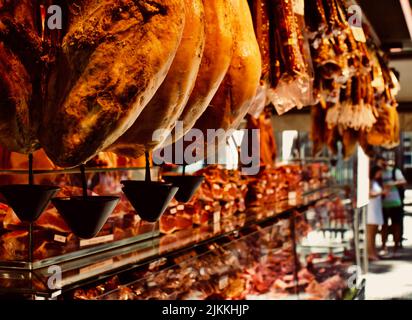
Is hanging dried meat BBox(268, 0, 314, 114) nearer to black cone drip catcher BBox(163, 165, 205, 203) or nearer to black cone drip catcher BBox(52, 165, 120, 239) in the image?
black cone drip catcher BBox(163, 165, 205, 203)

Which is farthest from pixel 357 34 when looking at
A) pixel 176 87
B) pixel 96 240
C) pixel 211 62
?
pixel 176 87

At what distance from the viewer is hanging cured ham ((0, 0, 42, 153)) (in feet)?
1.96

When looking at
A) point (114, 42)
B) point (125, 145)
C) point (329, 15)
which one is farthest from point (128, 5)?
point (329, 15)

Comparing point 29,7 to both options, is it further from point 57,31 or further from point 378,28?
point 378,28

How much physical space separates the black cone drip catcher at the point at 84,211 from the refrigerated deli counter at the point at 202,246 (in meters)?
0.32

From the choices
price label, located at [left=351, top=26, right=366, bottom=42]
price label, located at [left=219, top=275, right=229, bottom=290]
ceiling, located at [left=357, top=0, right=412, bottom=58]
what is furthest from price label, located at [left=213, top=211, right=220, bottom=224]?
ceiling, located at [left=357, top=0, right=412, bottom=58]

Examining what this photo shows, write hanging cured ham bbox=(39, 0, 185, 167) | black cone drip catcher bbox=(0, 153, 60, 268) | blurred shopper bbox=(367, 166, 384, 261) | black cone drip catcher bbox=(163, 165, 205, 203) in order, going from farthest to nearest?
blurred shopper bbox=(367, 166, 384, 261)
black cone drip catcher bbox=(163, 165, 205, 203)
black cone drip catcher bbox=(0, 153, 60, 268)
hanging cured ham bbox=(39, 0, 185, 167)

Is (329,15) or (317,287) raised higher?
(329,15)

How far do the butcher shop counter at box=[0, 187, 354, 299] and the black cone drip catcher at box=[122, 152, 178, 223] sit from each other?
1.01ft

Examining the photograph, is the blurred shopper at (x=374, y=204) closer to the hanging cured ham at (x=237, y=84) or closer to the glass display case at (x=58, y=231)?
the glass display case at (x=58, y=231)

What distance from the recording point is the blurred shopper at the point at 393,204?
8.45m

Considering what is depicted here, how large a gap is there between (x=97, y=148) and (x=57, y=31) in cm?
14

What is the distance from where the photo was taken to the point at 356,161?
5172 millimetres

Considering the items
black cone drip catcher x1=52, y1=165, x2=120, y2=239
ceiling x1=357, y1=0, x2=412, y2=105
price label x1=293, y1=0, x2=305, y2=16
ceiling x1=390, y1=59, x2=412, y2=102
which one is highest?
ceiling x1=357, y1=0, x2=412, y2=105
